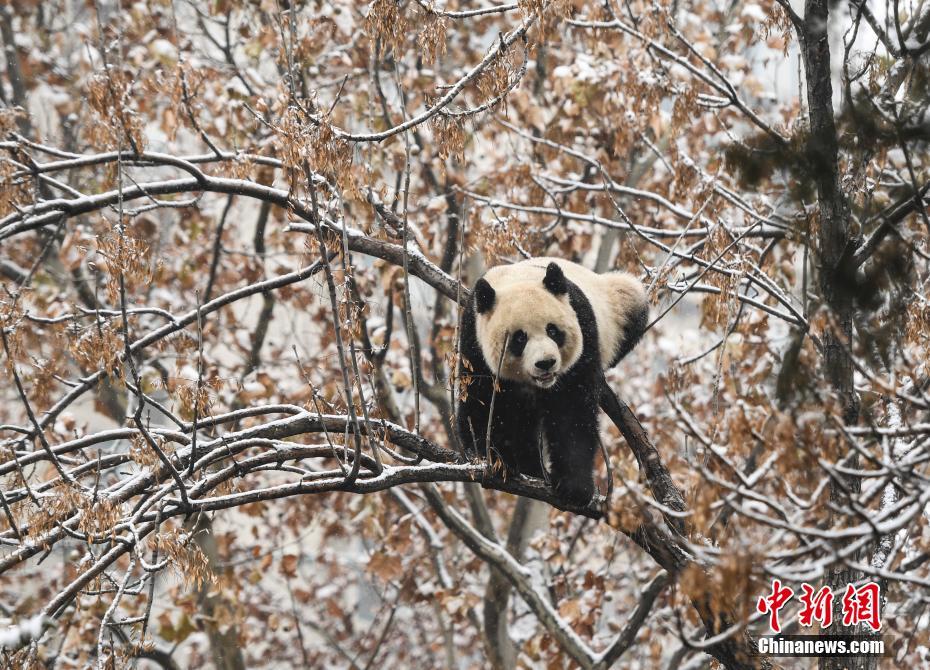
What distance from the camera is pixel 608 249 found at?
9312 mm

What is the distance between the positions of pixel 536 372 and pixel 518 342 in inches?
12.8

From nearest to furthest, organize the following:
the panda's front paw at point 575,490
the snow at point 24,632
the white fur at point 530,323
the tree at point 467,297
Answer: the snow at point 24,632
the tree at point 467,297
the panda's front paw at point 575,490
the white fur at point 530,323

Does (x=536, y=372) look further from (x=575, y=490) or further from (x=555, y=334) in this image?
(x=575, y=490)

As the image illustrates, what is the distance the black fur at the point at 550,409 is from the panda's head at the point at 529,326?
25mm

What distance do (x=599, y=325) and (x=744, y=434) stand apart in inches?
110

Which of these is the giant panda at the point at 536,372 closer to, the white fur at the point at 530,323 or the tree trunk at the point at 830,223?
the white fur at the point at 530,323

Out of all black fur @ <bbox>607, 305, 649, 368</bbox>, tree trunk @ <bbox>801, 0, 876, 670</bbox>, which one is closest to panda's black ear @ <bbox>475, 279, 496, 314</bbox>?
black fur @ <bbox>607, 305, 649, 368</bbox>

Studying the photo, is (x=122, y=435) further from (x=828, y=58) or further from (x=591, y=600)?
(x=591, y=600)

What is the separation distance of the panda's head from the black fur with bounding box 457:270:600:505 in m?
0.02

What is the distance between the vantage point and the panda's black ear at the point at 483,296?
504 centimetres

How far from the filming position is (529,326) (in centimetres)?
498

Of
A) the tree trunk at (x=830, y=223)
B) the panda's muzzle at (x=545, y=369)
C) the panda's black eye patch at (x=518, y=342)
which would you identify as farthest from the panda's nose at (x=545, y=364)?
the tree trunk at (x=830, y=223)

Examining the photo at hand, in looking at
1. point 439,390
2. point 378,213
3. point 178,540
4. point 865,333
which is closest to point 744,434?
point 865,333

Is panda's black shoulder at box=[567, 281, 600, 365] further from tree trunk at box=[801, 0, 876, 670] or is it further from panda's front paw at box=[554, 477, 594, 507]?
tree trunk at box=[801, 0, 876, 670]
